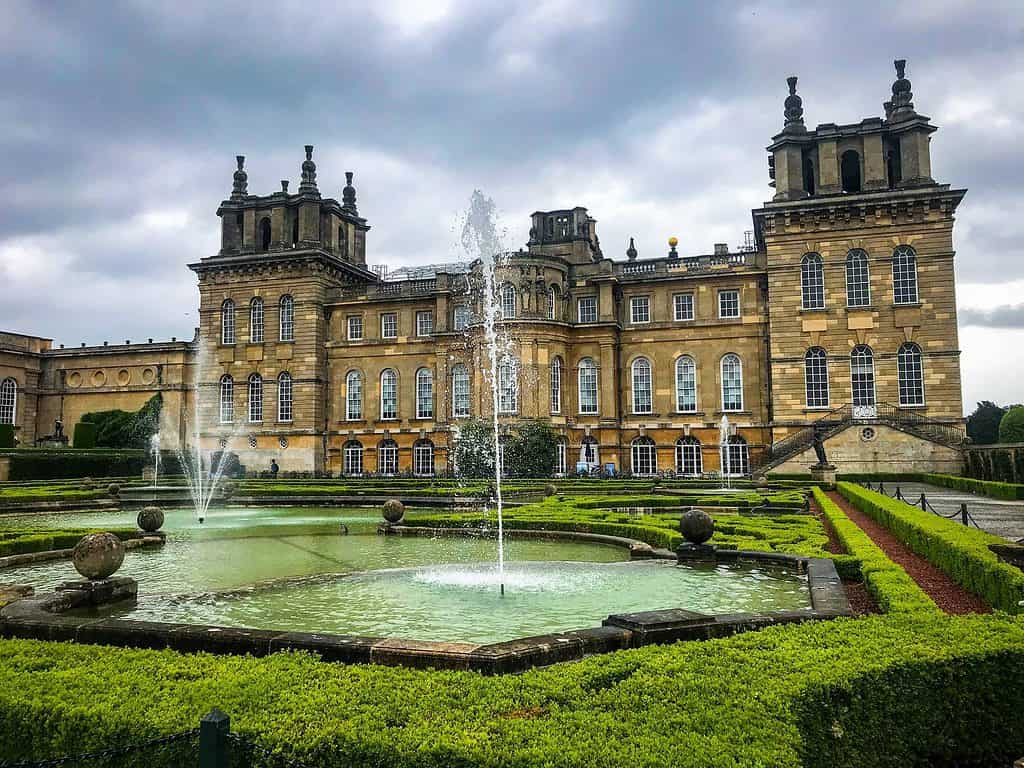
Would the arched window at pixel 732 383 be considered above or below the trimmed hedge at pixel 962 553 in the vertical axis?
above

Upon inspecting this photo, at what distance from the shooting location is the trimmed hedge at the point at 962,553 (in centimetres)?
719

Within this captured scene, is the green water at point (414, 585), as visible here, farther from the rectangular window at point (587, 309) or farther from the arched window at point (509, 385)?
the rectangular window at point (587, 309)

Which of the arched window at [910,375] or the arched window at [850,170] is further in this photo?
the arched window at [850,170]

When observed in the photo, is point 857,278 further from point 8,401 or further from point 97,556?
point 8,401

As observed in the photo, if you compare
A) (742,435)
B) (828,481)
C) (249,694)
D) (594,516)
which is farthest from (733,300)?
(249,694)

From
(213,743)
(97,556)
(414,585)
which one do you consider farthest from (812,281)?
(213,743)

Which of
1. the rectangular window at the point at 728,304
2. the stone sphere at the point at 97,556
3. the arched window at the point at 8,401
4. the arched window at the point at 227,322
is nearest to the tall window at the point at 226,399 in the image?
the arched window at the point at 227,322

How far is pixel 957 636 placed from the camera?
17.6 ft

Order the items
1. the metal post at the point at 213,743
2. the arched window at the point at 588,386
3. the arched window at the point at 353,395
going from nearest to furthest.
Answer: the metal post at the point at 213,743
the arched window at the point at 588,386
the arched window at the point at 353,395

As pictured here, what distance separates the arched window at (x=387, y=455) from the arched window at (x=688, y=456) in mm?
14889

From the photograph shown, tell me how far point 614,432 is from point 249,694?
34.5 meters

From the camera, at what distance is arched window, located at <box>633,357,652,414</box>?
3878 centimetres

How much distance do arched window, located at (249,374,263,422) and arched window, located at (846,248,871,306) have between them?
30841 millimetres

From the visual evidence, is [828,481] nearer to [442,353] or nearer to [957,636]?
[442,353]
